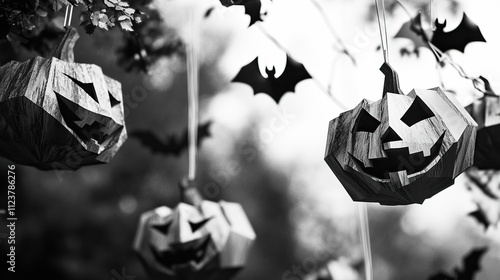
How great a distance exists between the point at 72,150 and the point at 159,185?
163 inches

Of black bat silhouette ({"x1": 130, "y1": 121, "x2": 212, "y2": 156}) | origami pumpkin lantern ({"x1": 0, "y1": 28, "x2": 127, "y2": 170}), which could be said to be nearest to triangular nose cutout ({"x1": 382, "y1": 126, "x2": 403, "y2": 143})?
origami pumpkin lantern ({"x1": 0, "y1": 28, "x2": 127, "y2": 170})

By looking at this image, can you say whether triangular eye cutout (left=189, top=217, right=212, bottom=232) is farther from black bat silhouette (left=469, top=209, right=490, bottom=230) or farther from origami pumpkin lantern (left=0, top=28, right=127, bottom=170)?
black bat silhouette (left=469, top=209, right=490, bottom=230)

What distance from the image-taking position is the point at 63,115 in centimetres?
110

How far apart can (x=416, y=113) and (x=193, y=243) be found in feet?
3.07

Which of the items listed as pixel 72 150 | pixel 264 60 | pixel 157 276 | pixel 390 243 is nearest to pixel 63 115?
pixel 72 150

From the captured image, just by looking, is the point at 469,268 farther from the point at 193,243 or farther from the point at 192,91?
the point at 192,91

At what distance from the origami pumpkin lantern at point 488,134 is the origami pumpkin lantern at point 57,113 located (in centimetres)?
95

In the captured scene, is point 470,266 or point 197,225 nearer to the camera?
point 197,225

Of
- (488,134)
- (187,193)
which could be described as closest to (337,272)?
(187,193)

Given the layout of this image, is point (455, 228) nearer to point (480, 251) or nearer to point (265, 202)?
point (265, 202)

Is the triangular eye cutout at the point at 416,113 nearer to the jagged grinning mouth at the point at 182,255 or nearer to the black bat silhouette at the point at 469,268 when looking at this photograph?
the jagged grinning mouth at the point at 182,255

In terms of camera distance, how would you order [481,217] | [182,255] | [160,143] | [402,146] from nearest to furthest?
[402,146]
[182,255]
[481,217]
[160,143]

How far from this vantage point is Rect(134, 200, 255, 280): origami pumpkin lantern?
1.82 m

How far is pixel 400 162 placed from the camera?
1054 mm
